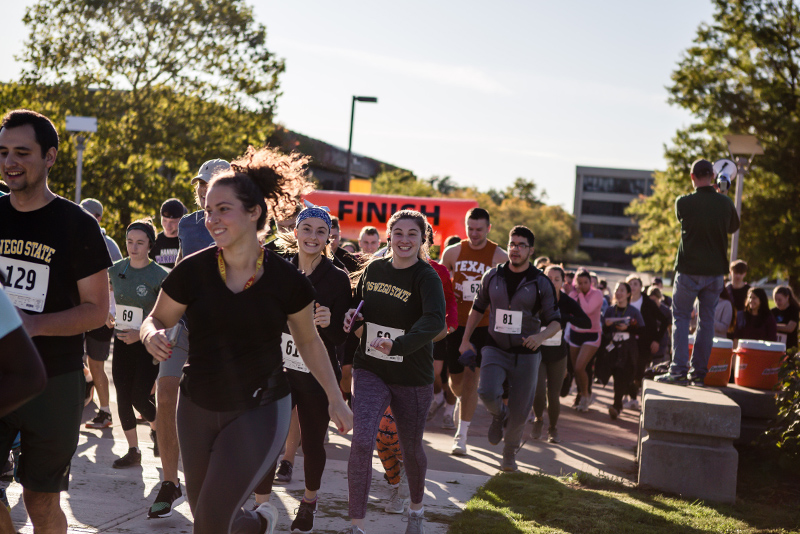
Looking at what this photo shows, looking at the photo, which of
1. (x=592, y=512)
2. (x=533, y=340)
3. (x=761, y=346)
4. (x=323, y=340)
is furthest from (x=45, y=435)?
(x=761, y=346)

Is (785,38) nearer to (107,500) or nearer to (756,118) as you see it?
(756,118)

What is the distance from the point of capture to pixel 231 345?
3.47 meters

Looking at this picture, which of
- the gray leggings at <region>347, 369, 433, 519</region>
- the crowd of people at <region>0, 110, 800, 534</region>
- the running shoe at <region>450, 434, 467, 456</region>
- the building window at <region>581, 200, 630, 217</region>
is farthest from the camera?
the building window at <region>581, 200, 630, 217</region>

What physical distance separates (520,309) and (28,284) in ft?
15.5

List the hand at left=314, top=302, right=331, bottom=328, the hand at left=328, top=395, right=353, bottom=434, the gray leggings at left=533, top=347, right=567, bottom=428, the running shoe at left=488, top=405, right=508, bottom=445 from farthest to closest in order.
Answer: the gray leggings at left=533, top=347, right=567, bottom=428 → the running shoe at left=488, top=405, right=508, bottom=445 → the hand at left=314, top=302, right=331, bottom=328 → the hand at left=328, top=395, right=353, bottom=434

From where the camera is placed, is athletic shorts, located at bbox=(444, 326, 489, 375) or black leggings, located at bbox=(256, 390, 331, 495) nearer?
black leggings, located at bbox=(256, 390, 331, 495)

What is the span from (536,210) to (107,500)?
80469mm

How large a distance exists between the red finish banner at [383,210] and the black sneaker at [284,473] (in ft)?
35.7

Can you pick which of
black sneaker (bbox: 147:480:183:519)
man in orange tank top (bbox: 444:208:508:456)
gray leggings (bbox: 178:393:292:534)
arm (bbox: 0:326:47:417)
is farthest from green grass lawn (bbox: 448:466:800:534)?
arm (bbox: 0:326:47:417)

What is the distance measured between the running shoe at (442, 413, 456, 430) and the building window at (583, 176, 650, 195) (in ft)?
424

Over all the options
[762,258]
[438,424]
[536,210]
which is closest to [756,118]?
[762,258]

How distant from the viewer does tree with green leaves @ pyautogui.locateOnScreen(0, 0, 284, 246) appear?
2438 cm

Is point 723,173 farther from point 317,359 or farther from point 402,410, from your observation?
point 317,359

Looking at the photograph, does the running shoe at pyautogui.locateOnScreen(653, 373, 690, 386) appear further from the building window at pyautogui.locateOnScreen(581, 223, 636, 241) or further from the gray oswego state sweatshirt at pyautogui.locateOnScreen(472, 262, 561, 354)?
the building window at pyautogui.locateOnScreen(581, 223, 636, 241)
